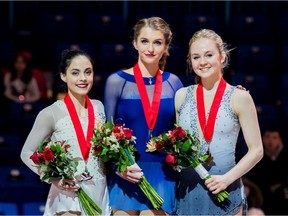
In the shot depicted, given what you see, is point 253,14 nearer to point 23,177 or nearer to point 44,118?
point 23,177

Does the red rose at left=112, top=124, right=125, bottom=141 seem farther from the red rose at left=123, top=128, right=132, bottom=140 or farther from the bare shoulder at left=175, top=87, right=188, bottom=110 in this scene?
→ the bare shoulder at left=175, top=87, right=188, bottom=110

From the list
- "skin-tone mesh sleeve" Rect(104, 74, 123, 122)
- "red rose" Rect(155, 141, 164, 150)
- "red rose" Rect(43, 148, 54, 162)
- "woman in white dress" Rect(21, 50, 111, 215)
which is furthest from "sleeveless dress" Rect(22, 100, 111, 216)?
"red rose" Rect(155, 141, 164, 150)

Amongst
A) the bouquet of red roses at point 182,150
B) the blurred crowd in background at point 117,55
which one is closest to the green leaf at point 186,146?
the bouquet of red roses at point 182,150

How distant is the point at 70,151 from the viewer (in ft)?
18.6

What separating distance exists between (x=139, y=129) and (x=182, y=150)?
0.36m

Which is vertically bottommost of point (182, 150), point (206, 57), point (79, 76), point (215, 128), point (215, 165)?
point (215, 165)

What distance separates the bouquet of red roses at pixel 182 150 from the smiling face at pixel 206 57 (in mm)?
372

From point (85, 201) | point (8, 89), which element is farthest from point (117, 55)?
point (85, 201)

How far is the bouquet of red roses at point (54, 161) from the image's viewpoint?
547 centimetres

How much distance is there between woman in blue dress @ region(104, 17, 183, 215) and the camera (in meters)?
5.66

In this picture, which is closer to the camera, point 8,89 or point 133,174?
point 133,174

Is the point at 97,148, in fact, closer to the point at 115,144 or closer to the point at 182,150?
the point at 115,144

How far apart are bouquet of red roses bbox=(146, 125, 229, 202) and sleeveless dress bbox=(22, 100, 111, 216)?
17.2 inches

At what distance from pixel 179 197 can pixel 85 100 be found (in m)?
0.81
